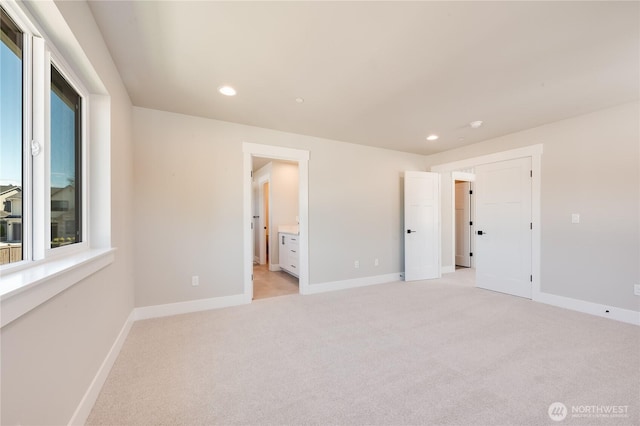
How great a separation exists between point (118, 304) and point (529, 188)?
512 cm

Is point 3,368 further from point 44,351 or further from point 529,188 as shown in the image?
point 529,188

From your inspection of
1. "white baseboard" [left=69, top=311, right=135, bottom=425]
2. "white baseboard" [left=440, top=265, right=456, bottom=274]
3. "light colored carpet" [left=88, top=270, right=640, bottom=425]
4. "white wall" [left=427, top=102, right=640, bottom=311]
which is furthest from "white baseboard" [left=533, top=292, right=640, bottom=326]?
"white baseboard" [left=69, top=311, right=135, bottom=425]

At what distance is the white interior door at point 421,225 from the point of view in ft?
15.6

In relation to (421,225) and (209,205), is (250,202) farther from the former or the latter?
(421,225)

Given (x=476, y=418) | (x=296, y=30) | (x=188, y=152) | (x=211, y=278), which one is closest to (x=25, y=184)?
(x=296, y=30)

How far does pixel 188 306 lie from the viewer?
3203 millimetres

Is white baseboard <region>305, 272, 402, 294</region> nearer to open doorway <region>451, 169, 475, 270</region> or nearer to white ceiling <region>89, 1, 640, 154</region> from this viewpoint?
open doorway <region>451, 169, 475, 270</region>

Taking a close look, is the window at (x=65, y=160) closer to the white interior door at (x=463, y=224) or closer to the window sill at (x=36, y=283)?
the window sill at (x=36, y=283)

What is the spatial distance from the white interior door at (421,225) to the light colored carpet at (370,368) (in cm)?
157

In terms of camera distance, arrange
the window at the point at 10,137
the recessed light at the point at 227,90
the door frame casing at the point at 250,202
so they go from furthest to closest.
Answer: the door frame casing at the point at 250,202 < the recessed light at the point at 227,90 < the window at the point at 10,137

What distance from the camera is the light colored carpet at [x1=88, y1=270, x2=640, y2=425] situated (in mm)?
1555

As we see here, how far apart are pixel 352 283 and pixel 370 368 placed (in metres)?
2.39

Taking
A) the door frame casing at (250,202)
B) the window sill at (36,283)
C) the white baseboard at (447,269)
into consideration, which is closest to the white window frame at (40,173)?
the window sill at (36,283)

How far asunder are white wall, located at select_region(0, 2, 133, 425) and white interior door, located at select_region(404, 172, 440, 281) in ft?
13.6
